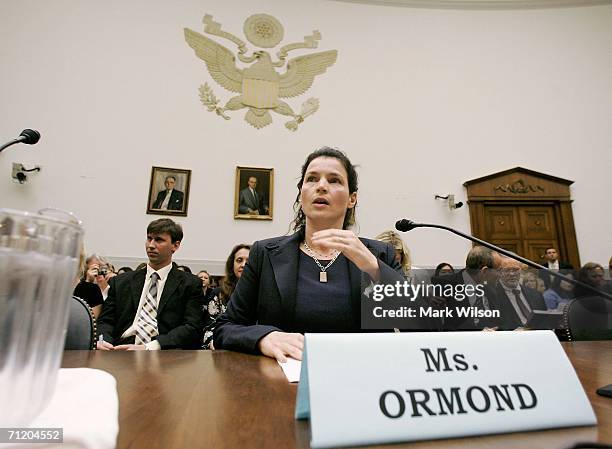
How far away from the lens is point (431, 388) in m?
0.41

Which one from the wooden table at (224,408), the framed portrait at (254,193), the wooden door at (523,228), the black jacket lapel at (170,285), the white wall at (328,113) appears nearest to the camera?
the wooden table at (224,408)

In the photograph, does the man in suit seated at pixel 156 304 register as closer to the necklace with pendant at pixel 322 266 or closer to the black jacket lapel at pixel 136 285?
the black jacket lapel at pixel 136 285

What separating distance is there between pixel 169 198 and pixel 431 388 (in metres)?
5.78

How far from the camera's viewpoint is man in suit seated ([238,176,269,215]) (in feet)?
19.1

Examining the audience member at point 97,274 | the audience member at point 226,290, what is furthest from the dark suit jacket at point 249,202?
the audience member at point 226,290

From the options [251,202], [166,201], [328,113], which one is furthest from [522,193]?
[166,201]

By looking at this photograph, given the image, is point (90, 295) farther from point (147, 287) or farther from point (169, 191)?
point (169, 191)

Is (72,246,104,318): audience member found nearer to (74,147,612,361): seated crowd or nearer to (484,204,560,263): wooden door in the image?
(74,147,612,361): seated crowd

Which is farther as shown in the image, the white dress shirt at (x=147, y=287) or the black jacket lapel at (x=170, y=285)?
the black jacket lapel at (x=170, y=285)

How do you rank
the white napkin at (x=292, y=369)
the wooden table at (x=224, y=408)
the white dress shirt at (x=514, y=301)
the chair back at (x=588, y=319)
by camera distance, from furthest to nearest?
the white dress shirt at (x=514, y=301) → the chair back at (x=588, y=319) → the white napkin at (x=292, y=369) → the wooden table at (x=224, y=408)

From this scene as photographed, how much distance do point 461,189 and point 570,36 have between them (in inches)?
153

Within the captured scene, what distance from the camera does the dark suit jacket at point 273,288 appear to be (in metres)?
1.14

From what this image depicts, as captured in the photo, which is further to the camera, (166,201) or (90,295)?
(166,201)

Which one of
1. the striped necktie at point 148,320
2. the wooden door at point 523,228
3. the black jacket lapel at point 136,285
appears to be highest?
the wooden door at point 523,228
